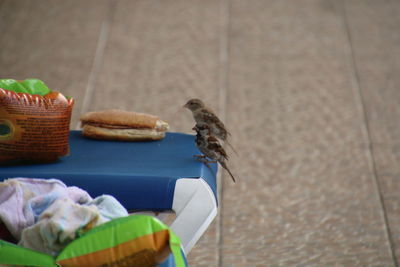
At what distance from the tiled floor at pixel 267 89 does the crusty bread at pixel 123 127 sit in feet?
1.81

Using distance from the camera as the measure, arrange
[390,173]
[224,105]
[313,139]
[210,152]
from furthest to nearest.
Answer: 1. [224,105]
2. [313,139]
3. [390,173]
4. [210,152]

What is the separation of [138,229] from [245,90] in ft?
8.04

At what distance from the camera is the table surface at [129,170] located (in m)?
1.60

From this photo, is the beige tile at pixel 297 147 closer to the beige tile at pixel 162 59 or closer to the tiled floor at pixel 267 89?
the tiled floor at pixel 267 89

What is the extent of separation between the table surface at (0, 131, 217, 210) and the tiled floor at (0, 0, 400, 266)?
555 millimetres

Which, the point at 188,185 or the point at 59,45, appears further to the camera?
the point at 59,45

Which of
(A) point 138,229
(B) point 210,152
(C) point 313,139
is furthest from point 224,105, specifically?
(A) point 138,229

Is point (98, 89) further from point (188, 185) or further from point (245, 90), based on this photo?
point (188, 185)

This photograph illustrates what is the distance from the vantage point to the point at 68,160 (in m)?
1.80

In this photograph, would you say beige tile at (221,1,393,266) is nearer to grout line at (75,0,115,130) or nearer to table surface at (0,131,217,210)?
table surface at (0,131,217,210)

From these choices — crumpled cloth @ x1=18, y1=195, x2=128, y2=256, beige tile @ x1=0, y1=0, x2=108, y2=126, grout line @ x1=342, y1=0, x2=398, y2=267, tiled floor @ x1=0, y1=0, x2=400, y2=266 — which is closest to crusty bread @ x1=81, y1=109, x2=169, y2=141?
tiled floor @ x1=0, y1=0, x2=400, y2=266

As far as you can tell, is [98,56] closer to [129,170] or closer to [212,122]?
[212,122]

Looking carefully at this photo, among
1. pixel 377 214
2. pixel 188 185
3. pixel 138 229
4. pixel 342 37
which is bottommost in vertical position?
pixel 377 214

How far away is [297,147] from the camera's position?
10.1ft
